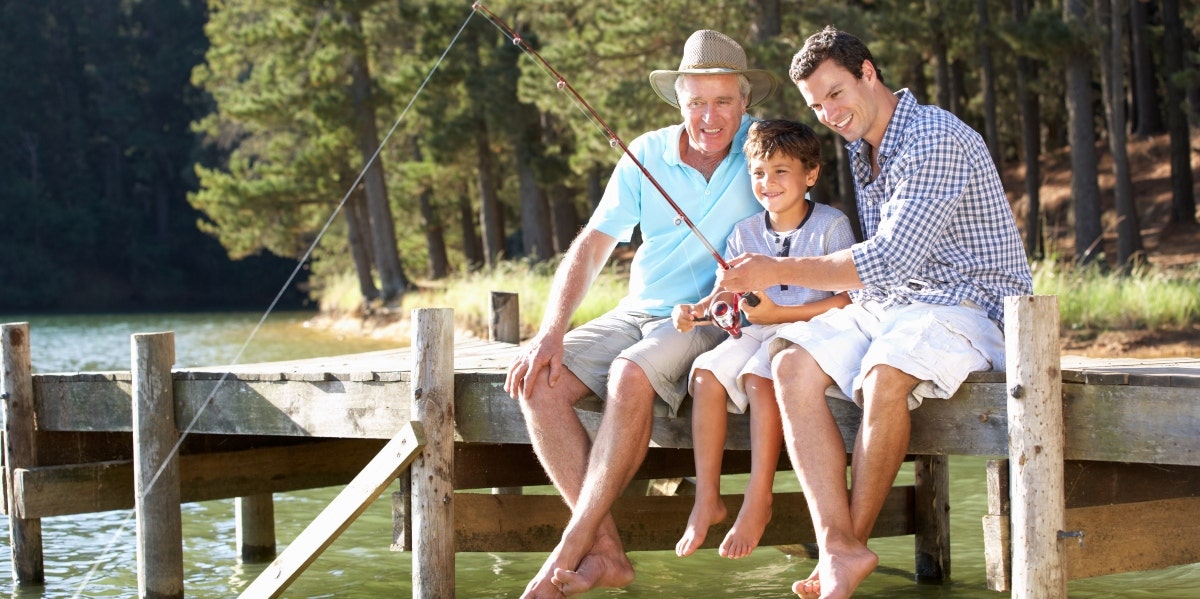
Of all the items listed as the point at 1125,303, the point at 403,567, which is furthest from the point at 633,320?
the point at 1125,303

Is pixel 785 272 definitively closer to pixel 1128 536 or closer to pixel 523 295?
pixel 1128 536

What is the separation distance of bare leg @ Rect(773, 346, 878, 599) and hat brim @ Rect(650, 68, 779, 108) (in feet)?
4.10

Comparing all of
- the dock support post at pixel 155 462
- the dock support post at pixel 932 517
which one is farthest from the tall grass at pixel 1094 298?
the dock support post at pixel 155 462

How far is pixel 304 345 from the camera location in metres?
23.1

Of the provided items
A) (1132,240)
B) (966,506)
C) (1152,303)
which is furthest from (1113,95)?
(966,506)

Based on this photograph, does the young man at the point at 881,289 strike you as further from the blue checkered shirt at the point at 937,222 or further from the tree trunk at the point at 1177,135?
the tree trunk at the point at 1177,135

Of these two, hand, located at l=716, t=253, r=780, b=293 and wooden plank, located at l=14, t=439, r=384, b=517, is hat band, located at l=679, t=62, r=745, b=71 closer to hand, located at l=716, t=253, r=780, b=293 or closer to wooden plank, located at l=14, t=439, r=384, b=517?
hand, located at l=716, t=253, r=780, b=293

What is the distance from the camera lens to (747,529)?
13.8ft

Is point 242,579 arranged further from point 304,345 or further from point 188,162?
point 188,162

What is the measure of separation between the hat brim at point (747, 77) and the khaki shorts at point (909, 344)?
109 centimetres

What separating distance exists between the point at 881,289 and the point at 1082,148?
1485 centimetres

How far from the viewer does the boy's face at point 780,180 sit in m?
4.70

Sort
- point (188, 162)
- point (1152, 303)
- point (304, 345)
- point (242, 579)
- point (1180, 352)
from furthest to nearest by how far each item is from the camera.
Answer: point (188, 162)
point (304, 345)
point (1152, 303)
point (1180, 352)
point (242, 579)

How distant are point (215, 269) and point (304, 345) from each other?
31472 mm
